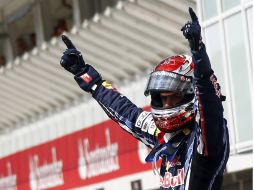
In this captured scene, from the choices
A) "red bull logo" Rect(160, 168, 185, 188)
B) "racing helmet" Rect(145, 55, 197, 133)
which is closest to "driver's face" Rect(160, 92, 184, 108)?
"racing helmet" Rect(145, 55, 197, 133)

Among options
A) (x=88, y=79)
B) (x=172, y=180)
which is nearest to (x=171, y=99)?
(x=172, y=180)

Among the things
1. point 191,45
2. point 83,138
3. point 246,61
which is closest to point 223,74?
point 246,61

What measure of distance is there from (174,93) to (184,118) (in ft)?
0.50

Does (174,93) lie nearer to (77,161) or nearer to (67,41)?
(67,41)

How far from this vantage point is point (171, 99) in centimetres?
602

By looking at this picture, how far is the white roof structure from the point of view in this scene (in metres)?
20.3

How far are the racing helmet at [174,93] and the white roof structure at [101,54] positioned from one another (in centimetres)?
1284

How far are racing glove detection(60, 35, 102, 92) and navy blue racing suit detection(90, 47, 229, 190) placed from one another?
57 millimetres

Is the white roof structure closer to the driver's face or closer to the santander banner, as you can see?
the santander banner

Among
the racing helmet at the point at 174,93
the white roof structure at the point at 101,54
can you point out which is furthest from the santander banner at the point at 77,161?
the racing helmet at the point at 174,93

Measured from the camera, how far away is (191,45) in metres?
5.43

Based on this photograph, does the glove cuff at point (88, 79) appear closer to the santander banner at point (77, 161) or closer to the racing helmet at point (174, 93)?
the racing helmet at point (174, 93)

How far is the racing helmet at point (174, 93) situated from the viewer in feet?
19.6

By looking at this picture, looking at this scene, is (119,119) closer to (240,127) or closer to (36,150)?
(240,127)
